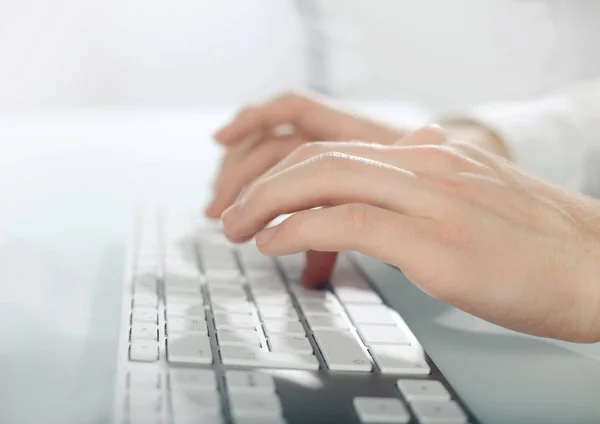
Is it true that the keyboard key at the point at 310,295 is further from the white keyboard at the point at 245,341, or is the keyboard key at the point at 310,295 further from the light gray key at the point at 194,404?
the light gray key at the point at 194,404

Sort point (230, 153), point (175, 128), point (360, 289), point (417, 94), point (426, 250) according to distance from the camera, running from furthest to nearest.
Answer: point (417, 94)
point (175, 128)
point (230, 153)
point (360, 289)
point (426, 250)

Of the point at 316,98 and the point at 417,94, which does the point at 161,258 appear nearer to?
the point at 316,98

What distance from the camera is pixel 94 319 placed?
47 cm

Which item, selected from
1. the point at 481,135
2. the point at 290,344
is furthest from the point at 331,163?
the point at 481,135

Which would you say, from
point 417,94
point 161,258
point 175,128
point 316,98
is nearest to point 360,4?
point 417,94

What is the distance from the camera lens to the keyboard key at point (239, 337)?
1.31ft

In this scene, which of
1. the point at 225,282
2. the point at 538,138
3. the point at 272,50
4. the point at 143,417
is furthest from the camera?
the point at 272,50

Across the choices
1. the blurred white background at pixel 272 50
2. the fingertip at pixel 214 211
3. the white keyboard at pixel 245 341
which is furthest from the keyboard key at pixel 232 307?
the blurred white background at pixel 272 50

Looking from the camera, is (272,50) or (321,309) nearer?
(321,309)

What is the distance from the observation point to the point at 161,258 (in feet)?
1.88

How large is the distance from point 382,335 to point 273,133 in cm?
38

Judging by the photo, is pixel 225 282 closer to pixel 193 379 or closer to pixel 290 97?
pixel 193 379

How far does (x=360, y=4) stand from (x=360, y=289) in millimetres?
909

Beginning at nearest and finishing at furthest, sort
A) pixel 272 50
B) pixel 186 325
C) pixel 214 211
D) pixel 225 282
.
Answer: pixel 186 325
pixel 225 282
pixel 214 211
pixel 272 50
